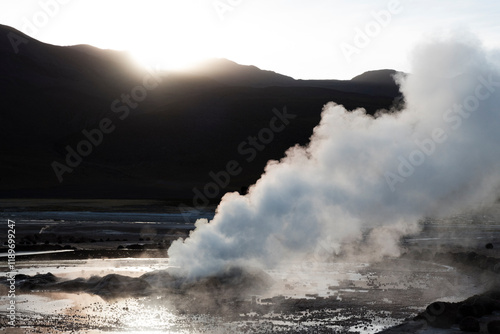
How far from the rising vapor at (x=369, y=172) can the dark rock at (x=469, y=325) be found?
13.0 metres

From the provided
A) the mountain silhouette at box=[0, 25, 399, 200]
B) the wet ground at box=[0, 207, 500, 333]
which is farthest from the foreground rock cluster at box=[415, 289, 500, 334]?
the mountain silhouette at box=[0, 25, 399, 200]

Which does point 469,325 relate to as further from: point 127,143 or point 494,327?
point 127,143

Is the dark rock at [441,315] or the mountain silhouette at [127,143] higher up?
the mountain silhouette at [127,143]

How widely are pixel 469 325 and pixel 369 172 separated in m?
16.4

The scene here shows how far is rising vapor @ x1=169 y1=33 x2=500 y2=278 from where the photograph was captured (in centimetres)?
3497

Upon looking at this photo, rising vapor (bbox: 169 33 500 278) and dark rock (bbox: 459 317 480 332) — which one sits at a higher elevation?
rising vapor (bbox: 169 33 500 278)

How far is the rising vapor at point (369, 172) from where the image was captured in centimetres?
3497

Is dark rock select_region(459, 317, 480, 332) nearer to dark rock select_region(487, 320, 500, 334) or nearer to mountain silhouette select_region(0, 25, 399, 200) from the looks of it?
dark rock select_region(487, 320, 500, 334)

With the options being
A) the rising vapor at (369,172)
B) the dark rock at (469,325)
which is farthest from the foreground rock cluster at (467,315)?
the rising vapor at (369,172)

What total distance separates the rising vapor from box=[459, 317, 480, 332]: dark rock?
13045 mm

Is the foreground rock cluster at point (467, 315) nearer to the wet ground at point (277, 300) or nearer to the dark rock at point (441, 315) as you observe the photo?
the dark rock at point (441, 315)

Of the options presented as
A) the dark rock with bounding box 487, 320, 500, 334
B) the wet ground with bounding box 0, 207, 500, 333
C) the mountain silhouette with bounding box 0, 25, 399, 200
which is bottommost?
the dark rock with bounding box 487, 320, 500, 334

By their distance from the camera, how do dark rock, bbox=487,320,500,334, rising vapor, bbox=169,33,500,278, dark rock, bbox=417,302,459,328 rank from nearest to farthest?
dark rock, bbox=487,320,500,334
dark rock, bbox=417,302,459,328
rising vapor, bbox=169,33,500,278

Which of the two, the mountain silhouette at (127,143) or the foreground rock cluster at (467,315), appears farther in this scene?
the mountain silhouette at (127,143)
